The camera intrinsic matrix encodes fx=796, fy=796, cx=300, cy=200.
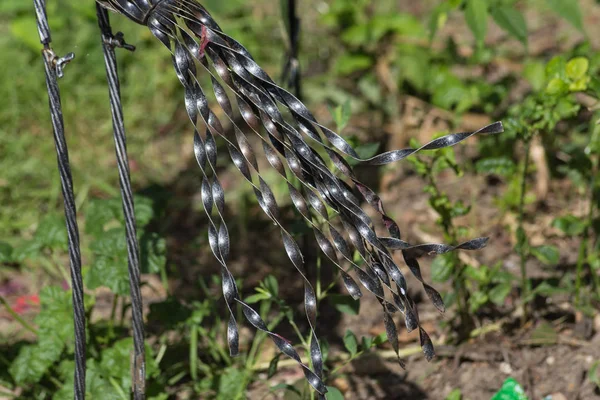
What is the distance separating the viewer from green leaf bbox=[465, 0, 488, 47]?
2242 millimetres

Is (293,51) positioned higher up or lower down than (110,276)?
higher up

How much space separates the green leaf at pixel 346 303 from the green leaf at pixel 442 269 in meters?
0.24

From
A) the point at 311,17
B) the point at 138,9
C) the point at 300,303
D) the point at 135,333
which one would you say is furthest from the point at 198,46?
the point at 311,17

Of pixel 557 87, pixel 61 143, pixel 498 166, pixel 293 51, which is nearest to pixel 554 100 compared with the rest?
pixel 557 87

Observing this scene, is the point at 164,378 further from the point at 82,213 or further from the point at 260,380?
the point at 82,213

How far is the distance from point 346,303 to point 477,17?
98 centimetres

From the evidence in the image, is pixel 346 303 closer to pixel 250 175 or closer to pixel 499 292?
pixel 499 292

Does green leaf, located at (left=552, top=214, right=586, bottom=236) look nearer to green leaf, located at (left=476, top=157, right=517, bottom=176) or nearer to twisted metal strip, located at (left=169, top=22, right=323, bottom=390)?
green leaf, located at (left=476, top=157, right=517, bottom=176)

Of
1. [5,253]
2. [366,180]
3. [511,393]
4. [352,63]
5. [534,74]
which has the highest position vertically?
[352,63]

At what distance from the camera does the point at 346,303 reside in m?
1.76

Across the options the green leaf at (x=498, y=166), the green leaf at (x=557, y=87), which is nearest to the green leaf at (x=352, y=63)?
the green leaf at (x=498, y=166)

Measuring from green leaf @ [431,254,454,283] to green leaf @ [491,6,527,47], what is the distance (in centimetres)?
73

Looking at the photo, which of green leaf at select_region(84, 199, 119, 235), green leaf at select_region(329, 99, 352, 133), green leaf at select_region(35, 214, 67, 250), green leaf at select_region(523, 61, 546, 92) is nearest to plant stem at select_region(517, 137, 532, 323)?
green leaf at select_region(329, 99, 352, 133)

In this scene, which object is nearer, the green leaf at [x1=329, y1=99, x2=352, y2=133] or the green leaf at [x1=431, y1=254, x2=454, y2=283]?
the green leaf at [x1=329, y1=99, x2=352, y2=133]
